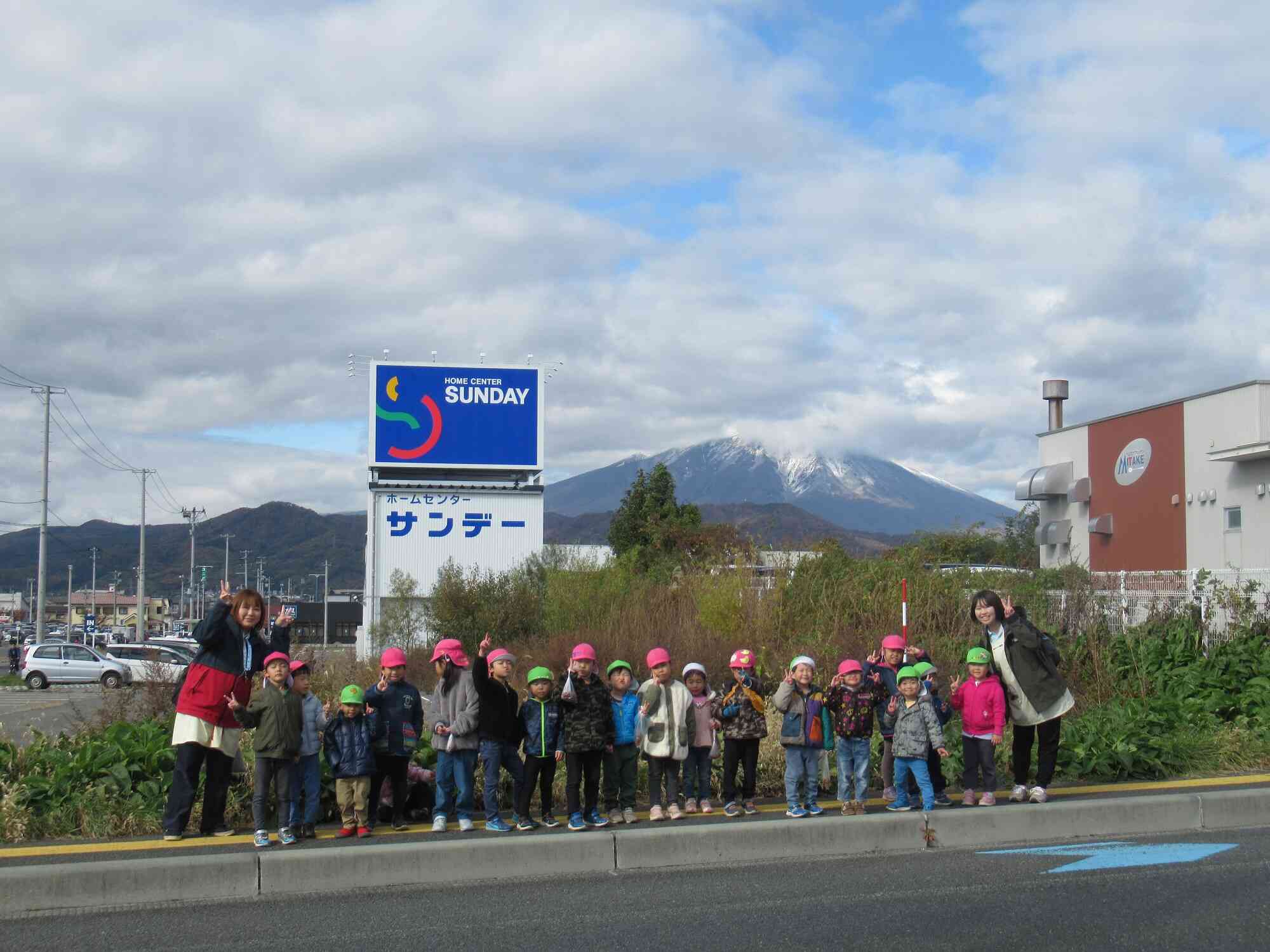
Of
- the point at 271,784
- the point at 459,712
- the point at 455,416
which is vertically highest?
the point at 455,416

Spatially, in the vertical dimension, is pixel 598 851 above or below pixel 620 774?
below

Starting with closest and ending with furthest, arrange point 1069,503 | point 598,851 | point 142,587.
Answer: point 598,851 < point 1069,503 < point 142,587

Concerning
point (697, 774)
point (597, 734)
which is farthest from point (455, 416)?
point (597, 734)

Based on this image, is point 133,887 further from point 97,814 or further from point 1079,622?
point 1079,622

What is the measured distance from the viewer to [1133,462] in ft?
100

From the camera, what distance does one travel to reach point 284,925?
617 centimetres

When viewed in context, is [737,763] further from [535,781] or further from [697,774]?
[535,781]

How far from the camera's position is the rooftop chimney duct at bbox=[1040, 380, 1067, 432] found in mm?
39656

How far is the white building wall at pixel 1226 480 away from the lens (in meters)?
25.2

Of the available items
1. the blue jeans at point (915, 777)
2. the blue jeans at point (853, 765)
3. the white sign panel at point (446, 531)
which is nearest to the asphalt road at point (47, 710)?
the blue jeans at point (853, 765)

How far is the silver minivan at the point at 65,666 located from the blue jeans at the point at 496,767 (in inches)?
1200

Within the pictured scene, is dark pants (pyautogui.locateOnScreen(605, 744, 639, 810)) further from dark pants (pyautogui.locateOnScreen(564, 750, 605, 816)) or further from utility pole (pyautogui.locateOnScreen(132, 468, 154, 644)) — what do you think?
utility pole (pyautogui.locateOnScreen(132, 468, 154, 644))

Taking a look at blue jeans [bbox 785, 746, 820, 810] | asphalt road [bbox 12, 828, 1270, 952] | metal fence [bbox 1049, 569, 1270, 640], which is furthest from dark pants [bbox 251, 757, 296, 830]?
metal fence [bbox 1049, 569, 1270, 640]

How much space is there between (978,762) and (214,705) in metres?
5.48
